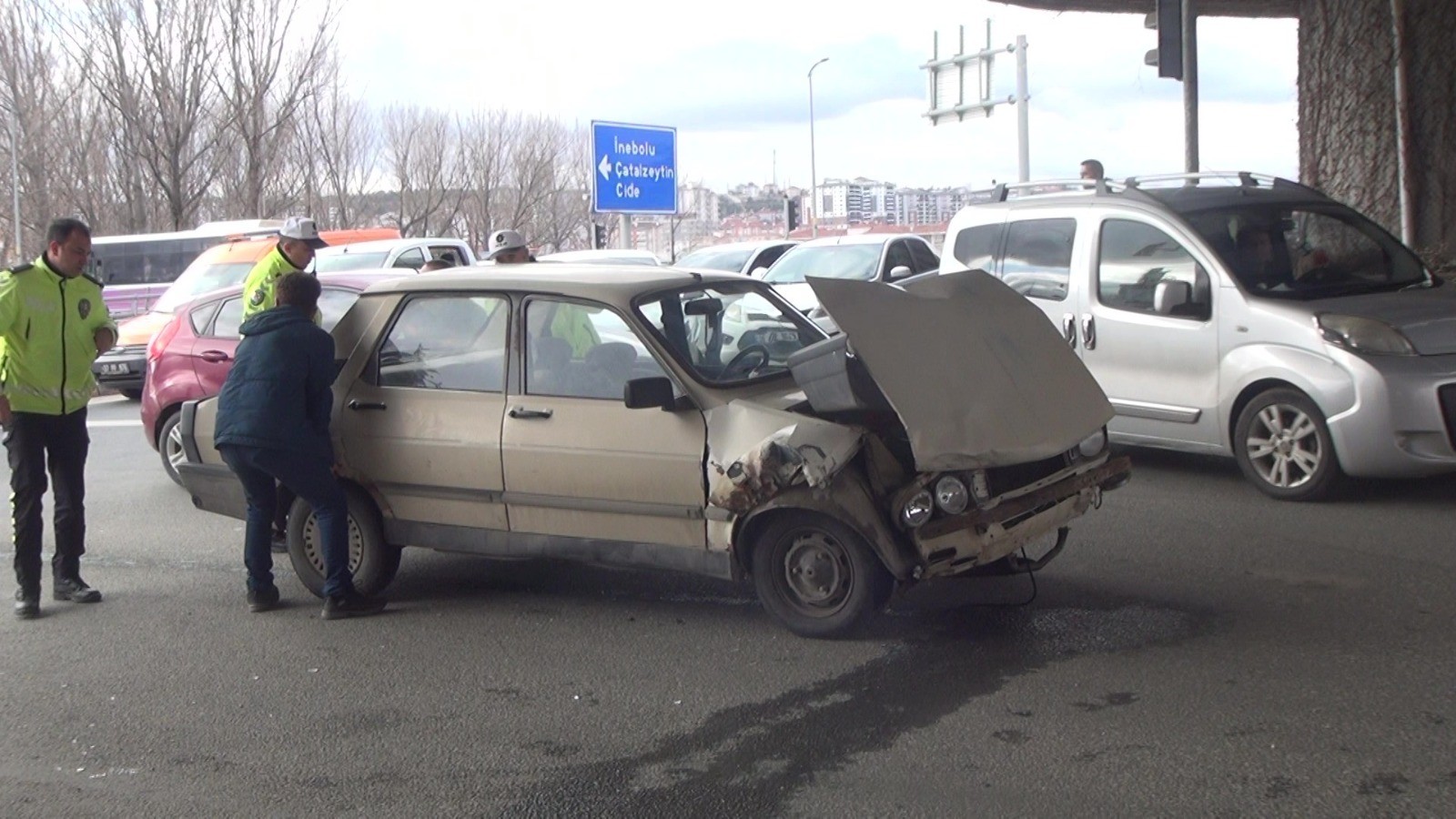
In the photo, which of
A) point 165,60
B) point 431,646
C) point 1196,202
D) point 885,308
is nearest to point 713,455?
point 885,308

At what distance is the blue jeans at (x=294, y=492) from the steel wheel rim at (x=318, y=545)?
12cm

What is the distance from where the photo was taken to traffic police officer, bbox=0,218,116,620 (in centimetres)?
671

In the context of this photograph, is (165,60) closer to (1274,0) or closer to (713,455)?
(1274,0)

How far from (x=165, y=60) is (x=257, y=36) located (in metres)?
2.26

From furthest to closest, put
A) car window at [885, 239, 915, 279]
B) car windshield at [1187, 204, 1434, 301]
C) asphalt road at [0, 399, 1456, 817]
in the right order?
car window at [885, 239, 915, 279]
car windshield at [1187, 204, 1434, 301]
asphalt road at [0, 399, 1456, 817]

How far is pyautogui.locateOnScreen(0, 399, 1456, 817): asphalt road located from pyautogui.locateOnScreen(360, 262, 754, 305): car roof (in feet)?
4.94

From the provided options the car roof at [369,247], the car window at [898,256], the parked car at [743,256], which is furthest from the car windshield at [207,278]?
the car window at [898,256]

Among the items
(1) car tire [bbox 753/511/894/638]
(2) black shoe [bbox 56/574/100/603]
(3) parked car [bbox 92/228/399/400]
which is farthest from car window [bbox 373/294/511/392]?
(3) parked car [bbox 92/228/399/400]

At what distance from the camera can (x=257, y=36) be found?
3491 centimetres

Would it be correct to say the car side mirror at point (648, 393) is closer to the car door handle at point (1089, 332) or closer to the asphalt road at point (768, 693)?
the asphalt road at point (768, 693)

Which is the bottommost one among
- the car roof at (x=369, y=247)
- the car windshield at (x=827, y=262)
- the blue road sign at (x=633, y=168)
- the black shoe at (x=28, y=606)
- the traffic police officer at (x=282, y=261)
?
the black shoe at (x=28, y=606)

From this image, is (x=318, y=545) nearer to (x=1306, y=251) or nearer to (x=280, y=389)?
(x=280, y=389)

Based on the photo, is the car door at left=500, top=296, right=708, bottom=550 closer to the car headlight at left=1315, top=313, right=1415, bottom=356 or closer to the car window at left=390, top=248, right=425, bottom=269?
the car headlight at left=1315, top=313, right=1415, bottom=356

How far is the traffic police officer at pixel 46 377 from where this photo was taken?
6.71 m
